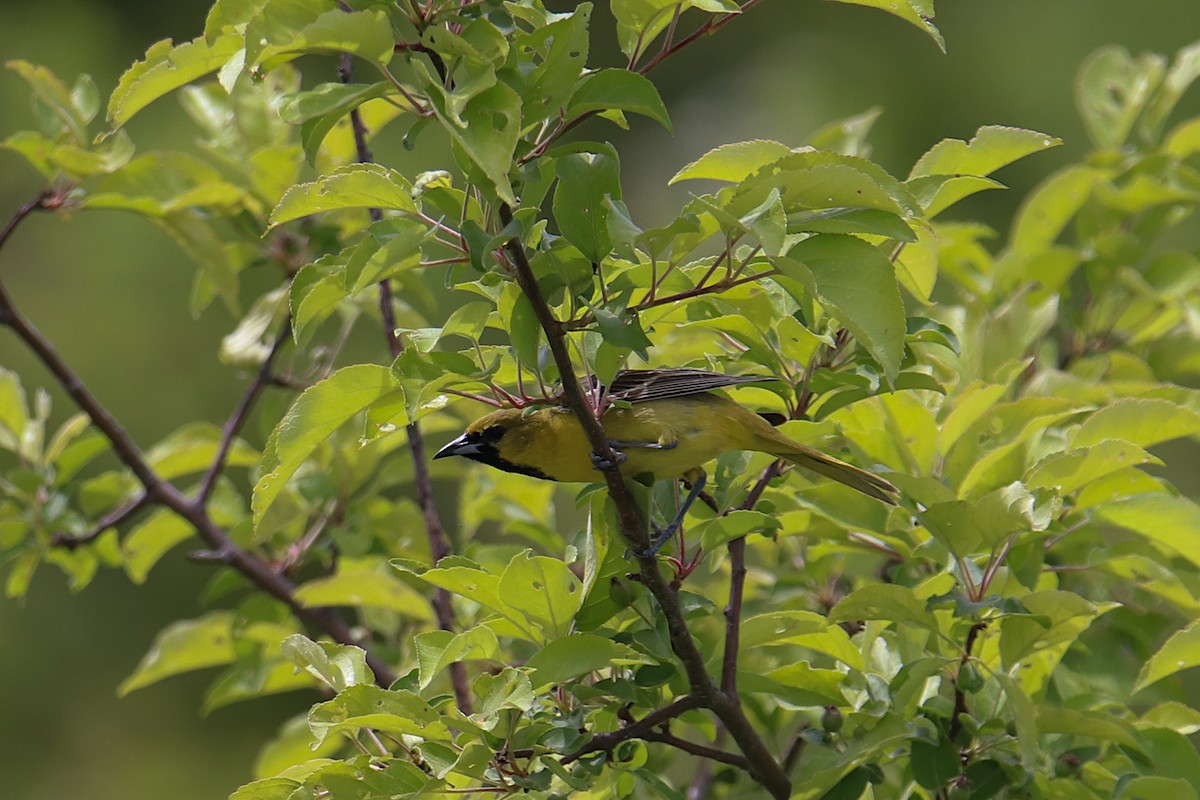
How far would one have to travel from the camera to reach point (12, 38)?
7.02 metres

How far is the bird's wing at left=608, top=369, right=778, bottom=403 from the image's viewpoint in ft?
8.44

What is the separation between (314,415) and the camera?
6.64ft

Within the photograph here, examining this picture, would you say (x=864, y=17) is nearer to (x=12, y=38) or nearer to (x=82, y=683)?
(x=12, y=38)

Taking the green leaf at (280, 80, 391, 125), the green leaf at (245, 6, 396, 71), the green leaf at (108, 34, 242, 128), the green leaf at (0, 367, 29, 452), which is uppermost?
the green leaf at (108, 34, 242, 128)

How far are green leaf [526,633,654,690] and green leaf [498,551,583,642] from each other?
9cm

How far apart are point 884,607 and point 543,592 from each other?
60 cm

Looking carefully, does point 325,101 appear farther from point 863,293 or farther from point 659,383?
point 659,383

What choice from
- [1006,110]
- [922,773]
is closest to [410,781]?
[922,773]

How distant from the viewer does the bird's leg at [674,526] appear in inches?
82.6

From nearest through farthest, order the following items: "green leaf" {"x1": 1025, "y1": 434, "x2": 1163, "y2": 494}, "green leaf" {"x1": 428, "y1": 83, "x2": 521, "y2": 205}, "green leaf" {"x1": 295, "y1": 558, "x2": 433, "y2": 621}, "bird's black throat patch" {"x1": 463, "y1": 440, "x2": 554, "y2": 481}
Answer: "green leaf" {"x1": 428, "y1": 83, "x2": 521, "y2": 205}
"green leaf" {"x1": 1025, "y1": 434, "x2": 1163, "y2": 494}
"bird's black throat patch" {"x1": 463, "y1": 440, "x2": 554, "y2": 481}
"green leaf" {"x1": 295, "y1": 558, "x2": 433, "y2": 621}

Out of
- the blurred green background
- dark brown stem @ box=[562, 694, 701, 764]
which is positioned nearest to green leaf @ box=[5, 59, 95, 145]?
dark brown stem @ box=[562, 694, 701, 764]

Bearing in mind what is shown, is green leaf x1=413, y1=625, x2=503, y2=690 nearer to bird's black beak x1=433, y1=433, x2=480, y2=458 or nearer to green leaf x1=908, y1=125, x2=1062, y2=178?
bird's black beak x1=433, y1=433, x2=480, y2=458

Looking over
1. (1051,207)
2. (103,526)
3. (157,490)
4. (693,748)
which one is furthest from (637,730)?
(1051,207)

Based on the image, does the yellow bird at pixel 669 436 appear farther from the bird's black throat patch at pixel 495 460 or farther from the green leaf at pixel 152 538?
the green leaf at pixel 152 538
